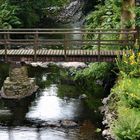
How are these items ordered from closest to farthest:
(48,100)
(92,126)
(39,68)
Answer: (92,126) < (48,100) < (39,68)

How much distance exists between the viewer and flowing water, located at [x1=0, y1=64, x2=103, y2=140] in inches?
760

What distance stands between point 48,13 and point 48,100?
4016 centimetres

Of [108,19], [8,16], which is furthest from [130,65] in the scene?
[8,16]

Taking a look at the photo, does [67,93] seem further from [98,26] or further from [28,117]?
[98,26]

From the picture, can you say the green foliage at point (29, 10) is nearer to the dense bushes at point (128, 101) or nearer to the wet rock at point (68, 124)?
the dense bushes at point (128, 101)

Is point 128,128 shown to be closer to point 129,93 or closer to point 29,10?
point 129,93

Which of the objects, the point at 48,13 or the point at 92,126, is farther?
the point at 48,13

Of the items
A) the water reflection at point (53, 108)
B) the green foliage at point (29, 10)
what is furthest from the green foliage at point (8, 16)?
the water reflection at point (53, 108)

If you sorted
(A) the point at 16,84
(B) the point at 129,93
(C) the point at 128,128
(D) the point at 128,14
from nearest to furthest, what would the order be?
1. (C) the point at 128,128
2. (B) the point at 129,93
3. (A) the point at 16,84
4. (D) the point at 128,14

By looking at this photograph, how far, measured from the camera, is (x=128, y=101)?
17.7 meters

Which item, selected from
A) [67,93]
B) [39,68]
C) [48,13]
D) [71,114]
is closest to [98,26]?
[39,68]

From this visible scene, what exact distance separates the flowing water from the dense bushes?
1.67m

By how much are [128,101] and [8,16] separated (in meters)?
27.9

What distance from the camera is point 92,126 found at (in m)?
20.5
